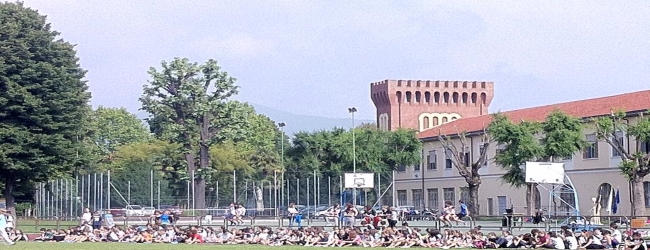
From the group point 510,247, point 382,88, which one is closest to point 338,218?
point 510,247

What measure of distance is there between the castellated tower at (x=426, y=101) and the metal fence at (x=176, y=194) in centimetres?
3745

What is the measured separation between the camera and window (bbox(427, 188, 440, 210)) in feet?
277

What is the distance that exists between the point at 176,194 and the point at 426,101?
46.8 meters

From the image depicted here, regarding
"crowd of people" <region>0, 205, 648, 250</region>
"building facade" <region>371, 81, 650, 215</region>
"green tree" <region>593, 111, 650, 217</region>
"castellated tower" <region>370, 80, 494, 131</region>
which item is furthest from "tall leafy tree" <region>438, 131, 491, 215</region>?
"castellated tower" <region>370, 80, 494, 131</region>

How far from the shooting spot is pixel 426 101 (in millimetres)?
110500

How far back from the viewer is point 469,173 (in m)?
69.8

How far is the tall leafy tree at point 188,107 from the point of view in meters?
73.4

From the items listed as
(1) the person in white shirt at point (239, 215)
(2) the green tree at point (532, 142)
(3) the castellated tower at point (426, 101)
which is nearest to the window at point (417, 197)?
(3) the castellated tower at point (426, 101)

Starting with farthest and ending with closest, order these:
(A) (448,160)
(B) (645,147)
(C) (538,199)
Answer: (A) (448,160)
(C) (538,199)
(B) (645,147)

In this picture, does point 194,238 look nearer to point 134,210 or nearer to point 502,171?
point 134,210

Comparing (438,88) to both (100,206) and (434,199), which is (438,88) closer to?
(434,199)

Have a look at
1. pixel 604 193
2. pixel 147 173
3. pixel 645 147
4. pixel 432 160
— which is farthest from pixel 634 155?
pixel 432 160

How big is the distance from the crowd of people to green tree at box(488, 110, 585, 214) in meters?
18.5

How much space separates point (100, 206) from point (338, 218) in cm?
1844
